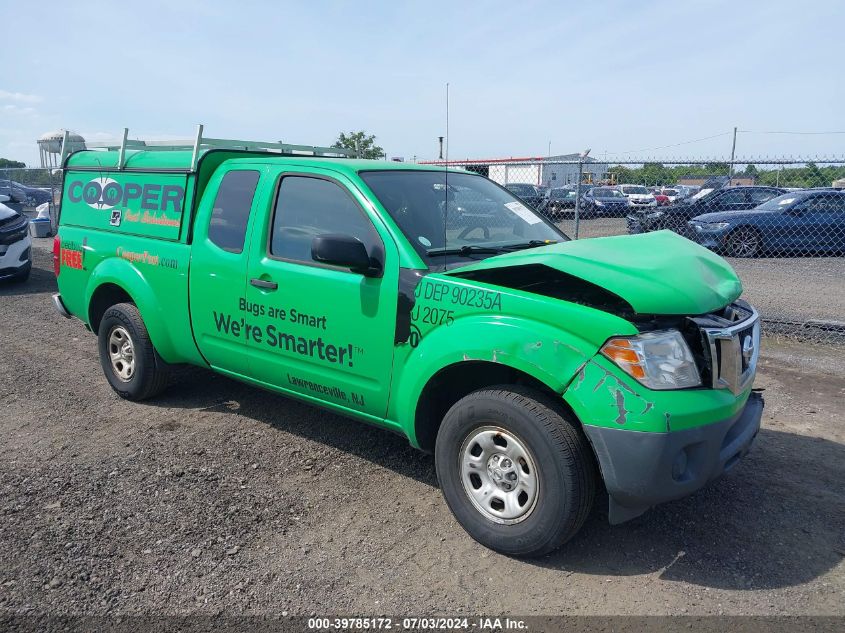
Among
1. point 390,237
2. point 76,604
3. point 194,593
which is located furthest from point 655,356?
point 76,604

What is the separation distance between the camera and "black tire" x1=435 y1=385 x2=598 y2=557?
302 cm

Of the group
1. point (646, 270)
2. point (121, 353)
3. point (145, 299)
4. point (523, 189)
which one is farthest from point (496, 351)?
point (523, 189)

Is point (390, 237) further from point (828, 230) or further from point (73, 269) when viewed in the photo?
point (828, 230)

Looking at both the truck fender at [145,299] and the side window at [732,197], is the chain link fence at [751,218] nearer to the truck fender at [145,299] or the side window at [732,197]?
the side window at [732,197]

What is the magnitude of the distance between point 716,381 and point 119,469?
3461 millimetres

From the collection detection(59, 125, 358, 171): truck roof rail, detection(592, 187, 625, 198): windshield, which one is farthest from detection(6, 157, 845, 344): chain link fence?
detection(59, 125, 358, 171): truck roof rail

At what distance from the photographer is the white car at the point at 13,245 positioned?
10602mm

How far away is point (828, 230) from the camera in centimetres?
1164

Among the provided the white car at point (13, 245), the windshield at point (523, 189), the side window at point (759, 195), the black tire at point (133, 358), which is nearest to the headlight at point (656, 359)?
the black tire at point (133, 358)

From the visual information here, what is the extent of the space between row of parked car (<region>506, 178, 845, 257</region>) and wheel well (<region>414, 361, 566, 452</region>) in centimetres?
785

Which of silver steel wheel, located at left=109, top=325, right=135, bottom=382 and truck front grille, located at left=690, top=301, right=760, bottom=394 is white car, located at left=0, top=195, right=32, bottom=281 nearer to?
silver steel wheel, located at left=109, top=325, right=135, bottom=382

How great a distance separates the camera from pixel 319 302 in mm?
3932

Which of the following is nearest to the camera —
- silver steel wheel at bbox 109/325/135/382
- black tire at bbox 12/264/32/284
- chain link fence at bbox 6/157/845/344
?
silver steel wheel at bbox 109/325/135/382

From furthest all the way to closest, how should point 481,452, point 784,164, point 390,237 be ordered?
point 784,164
point 390,237
point 481,452
